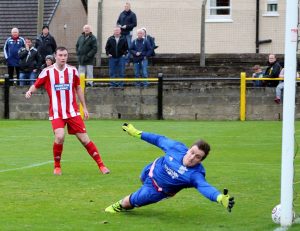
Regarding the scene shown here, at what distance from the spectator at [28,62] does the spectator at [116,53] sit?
7.30ft

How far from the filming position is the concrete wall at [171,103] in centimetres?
2850

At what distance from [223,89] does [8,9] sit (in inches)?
660

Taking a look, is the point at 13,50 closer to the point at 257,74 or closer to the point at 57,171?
the point at 257,74

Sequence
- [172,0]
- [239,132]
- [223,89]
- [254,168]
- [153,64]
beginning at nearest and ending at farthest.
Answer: [254,168]
[239,132]
[223,89]
[153,64]
[172,0]

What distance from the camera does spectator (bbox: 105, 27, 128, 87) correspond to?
29188 millimetres

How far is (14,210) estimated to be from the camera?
11734 mm

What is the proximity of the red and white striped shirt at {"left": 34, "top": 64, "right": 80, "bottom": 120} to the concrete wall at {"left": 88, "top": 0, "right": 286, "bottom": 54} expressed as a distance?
1963cm

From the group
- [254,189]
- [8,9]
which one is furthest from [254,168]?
[8,9]

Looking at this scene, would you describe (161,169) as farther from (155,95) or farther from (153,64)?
(153,64)

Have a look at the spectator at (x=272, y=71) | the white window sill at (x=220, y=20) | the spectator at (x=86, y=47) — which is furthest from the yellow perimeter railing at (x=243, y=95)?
the white window sill at (x=220, y=20)

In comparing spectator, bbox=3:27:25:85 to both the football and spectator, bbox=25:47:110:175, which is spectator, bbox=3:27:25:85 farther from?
the football

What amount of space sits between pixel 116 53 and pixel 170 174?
731 inches

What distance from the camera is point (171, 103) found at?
2905 centimetres

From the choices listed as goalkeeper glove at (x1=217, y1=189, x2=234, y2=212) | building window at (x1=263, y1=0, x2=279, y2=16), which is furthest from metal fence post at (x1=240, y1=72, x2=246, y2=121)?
goalkeeper glove at (x1=217, y1=189, x2=234, y2=212)
